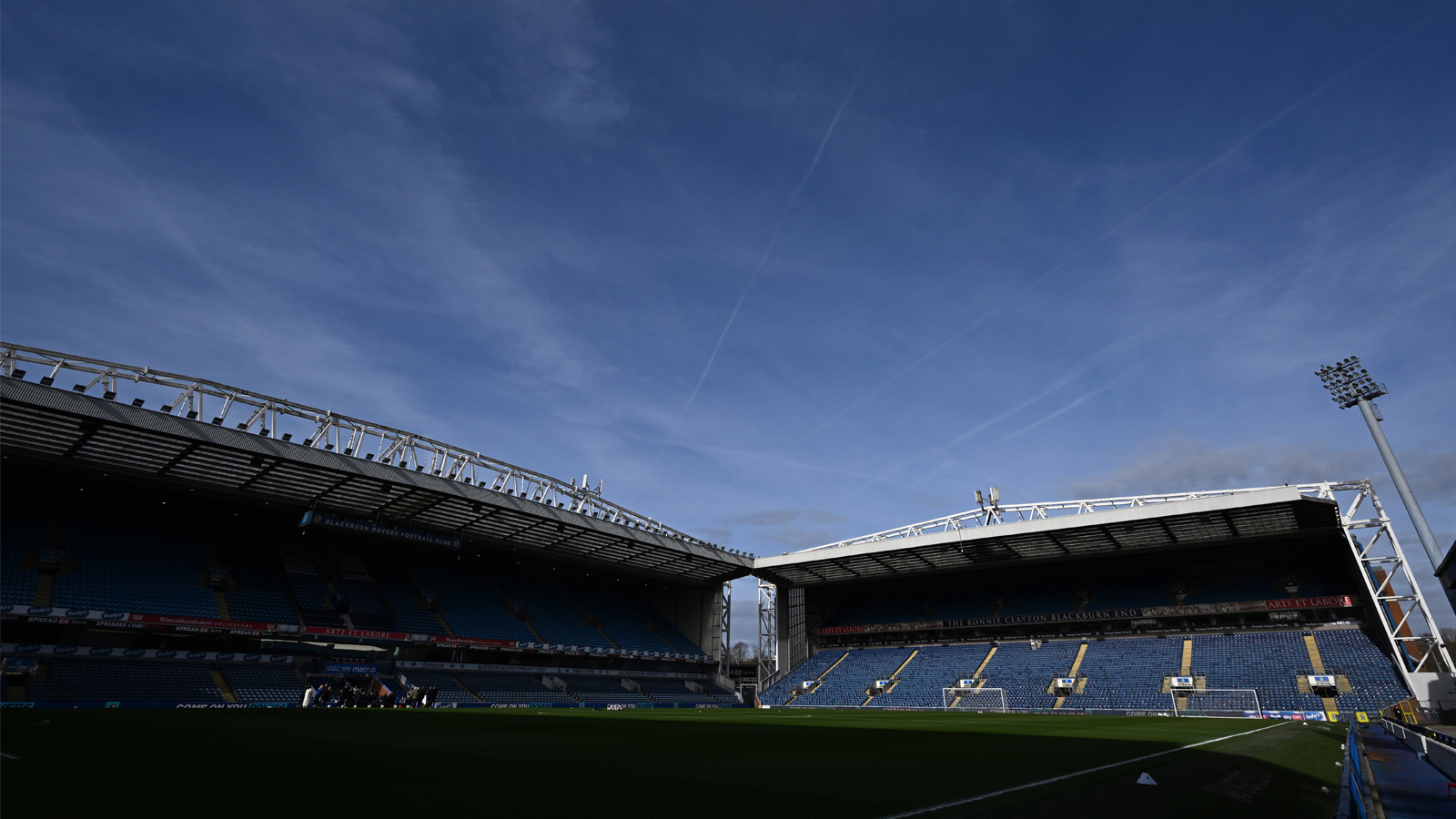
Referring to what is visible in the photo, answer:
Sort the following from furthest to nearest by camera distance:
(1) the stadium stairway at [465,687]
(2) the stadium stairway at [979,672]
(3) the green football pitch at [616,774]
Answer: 1. (2) the stadium stairway at [979,672]
2. (1) the stadium stairway at [465,687]
3. (3) the green football pitch at [616,774]

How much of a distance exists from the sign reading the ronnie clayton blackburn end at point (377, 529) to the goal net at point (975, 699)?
34580 millimetres

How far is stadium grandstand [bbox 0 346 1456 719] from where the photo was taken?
30188 mm

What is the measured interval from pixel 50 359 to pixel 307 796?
1086 inches

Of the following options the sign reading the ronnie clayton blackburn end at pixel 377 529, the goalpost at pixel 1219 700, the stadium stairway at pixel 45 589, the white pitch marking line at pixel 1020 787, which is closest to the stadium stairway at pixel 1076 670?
the goalpost at pixel 1219 700

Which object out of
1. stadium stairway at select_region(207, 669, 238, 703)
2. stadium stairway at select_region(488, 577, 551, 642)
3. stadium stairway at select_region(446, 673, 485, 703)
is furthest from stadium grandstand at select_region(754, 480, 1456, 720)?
stadium stairway at select_region(207, 669, 238, 703)

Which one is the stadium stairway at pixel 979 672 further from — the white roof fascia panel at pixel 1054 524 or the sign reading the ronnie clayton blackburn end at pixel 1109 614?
the white roof fascia panel at pixel 1054 524

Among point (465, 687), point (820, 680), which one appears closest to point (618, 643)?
point (465, 687)

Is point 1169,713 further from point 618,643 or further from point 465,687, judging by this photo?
point 465,687

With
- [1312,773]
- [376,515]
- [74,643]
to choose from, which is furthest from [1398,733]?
[74,643]

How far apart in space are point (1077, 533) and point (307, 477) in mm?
46369

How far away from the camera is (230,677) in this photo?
32438 mm

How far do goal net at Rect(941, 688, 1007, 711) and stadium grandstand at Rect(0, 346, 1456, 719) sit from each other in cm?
23

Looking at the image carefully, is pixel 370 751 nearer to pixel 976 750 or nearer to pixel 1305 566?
pixel 976 750

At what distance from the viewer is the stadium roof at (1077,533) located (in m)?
39.6
